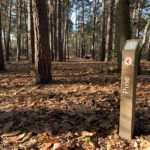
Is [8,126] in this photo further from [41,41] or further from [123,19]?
[123,19]

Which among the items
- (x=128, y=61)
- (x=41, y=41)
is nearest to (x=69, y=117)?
(x=128, y=61)

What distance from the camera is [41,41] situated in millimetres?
7352

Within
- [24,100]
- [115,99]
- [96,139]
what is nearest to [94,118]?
[96,139]

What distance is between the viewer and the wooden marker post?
13.0 feet

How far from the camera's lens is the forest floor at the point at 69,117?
170 inches

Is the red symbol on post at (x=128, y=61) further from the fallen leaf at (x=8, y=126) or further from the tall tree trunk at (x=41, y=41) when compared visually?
the tall tree trunk at (x=41, y=41)

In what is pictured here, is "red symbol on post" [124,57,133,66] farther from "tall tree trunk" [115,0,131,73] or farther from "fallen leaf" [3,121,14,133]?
"tall tree trunk" [115,0,131,73]

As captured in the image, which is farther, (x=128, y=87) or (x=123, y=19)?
(x=123, y=19)

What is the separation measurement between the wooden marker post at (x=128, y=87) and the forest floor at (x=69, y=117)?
223 millimetres

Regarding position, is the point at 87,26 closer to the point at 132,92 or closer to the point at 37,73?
the point at 37,73

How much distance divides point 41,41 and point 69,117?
304 centimetres

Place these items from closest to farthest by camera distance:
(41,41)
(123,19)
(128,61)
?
(128,61)
(41,41)
(123,19)

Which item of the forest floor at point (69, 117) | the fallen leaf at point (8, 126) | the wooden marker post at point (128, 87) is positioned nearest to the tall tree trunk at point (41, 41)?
the forest floor at point (69, 117)

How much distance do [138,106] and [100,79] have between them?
2.65m
